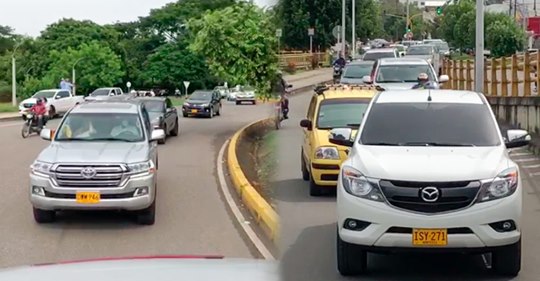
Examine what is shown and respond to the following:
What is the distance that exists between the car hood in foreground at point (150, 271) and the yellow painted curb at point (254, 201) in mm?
3232

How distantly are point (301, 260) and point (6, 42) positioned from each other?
32551 millimetres

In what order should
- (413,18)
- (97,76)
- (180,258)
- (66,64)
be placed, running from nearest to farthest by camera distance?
(180,258) → (66,64) → (97,76) → (413,18)

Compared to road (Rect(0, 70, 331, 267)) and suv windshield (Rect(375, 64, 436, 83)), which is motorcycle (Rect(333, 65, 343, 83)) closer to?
suv windshield (Rect(375, 64, 436, 83))

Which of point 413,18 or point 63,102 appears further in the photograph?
point 413,18

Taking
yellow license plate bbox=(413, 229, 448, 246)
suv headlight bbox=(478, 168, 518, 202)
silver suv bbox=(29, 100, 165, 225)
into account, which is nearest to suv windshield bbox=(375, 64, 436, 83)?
silver suv bbox=(29, 100, 165, 225)

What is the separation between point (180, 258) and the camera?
8.21 feet

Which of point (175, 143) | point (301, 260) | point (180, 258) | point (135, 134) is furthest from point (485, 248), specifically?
point (175, 143)

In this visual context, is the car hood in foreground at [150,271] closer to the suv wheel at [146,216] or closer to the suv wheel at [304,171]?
the suv wheel at [146,216]

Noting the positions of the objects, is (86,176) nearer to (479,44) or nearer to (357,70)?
(479,44)

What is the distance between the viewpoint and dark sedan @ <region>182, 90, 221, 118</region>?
32.4 metres

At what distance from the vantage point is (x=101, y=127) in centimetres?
1061

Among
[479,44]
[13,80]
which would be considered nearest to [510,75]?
[479,44]

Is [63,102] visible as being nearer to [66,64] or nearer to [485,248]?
[66,64]

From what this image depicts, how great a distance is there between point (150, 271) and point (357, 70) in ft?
69.0
